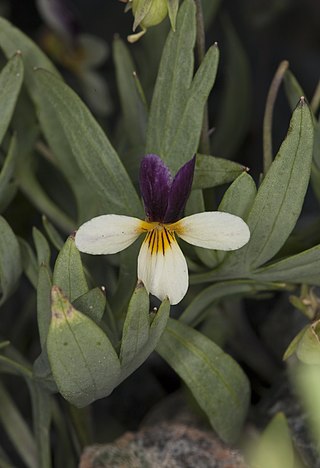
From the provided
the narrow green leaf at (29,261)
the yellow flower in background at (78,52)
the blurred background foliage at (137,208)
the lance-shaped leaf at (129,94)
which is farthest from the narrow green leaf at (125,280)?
the yellow flower in background at (78,52)

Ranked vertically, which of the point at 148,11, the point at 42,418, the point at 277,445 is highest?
the point at 148,11

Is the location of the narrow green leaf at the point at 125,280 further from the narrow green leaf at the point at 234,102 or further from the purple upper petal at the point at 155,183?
the narrow green leaf at the point at 234,102

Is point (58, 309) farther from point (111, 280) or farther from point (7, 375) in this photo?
point (7, 375)

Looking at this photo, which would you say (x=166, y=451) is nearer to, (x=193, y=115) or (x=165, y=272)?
(x=165, y=272)

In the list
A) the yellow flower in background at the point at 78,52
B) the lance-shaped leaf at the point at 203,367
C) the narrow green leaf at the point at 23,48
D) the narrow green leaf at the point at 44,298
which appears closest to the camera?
the narrow green leaf at the point at 44,298

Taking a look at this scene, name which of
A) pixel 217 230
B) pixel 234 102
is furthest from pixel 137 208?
pixel 234 102
